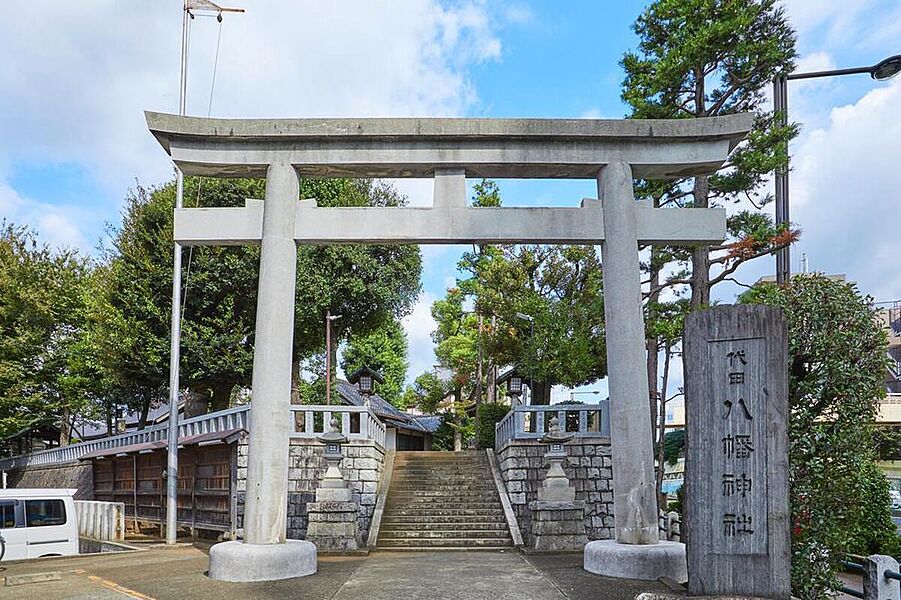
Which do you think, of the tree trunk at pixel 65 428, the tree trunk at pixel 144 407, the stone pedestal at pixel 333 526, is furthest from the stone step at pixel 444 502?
the tree trunk at pixel 65 428

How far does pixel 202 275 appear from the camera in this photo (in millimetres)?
21453

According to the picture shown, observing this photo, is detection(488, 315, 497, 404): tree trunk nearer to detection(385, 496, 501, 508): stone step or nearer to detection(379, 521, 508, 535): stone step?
detection(385, 496, 501, 508): stone step

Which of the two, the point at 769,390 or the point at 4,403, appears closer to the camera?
the point at 769,390

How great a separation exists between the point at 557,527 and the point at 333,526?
3971 mm

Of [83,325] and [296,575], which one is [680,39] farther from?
[83,325]

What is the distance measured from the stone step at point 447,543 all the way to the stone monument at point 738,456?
Result: 713cm

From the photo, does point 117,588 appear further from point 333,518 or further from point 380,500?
point 380,500

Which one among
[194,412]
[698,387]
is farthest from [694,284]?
[194,412]

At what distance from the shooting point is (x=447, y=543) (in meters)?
12.6

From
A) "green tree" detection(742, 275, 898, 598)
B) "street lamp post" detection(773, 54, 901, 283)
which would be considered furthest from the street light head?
"green tree" detection(742, 275, 898, 598)

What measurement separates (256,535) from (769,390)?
596 cm


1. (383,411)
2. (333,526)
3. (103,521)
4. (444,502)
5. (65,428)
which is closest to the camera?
(333,526)

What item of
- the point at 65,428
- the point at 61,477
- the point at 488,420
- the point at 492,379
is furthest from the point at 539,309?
the point at 65,428

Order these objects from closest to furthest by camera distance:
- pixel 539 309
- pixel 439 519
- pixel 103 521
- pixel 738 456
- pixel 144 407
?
pixel 738 456
pixel 439 519
pixel 103 521
pixel 539 309
pixel 144 407
